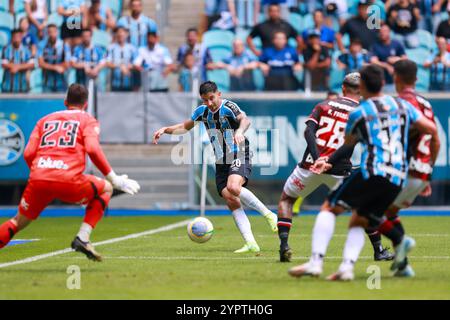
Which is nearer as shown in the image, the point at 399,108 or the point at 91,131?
the point at 399,108

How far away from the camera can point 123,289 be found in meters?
8.88

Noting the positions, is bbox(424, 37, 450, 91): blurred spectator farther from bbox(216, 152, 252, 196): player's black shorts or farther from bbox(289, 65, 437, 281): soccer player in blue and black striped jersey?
bbox(289, 65, 437, 281): soccer player in blue and black striped jersey

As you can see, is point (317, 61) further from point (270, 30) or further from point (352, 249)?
point (352, 249)

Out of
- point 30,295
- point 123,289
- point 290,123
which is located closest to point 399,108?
point 123,289

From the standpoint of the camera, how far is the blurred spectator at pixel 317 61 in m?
21.6

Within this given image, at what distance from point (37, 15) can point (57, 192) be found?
14309 mm

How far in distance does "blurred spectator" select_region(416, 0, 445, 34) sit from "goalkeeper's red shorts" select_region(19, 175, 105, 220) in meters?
14.5

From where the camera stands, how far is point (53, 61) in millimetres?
22250

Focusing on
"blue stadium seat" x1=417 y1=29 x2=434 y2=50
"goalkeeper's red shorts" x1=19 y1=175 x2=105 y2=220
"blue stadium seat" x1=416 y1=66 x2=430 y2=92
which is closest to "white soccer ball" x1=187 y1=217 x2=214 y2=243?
"goalkeeper's red shorts" x1=19 y1=175 x2=105 y2=220

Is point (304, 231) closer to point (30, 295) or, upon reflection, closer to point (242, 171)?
point (242, 171)

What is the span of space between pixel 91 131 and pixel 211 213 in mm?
11241

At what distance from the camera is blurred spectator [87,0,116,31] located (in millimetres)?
23797

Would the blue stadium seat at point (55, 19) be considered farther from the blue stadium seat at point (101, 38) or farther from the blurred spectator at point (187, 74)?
the blurred spectator at point (187, 74)

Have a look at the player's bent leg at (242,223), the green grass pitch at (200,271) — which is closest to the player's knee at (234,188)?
the player's bent leg at (242,223)
